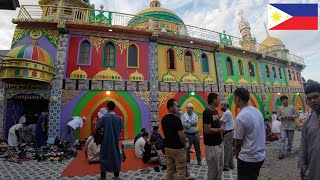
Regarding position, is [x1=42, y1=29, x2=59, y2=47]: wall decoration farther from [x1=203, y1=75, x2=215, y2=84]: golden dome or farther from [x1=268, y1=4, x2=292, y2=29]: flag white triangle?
[x1=268, y1=4, x2=292, y2=29]: flag white triangle

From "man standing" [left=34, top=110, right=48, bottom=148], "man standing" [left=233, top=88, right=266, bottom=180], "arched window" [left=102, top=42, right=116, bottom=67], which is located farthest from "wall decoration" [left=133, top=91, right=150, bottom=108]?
"man standing" [left=233, top=88, right=266, bottom=180]

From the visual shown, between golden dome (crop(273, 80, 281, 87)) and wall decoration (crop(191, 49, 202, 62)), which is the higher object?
wall decoration (crop(191, 49, 202, 62))

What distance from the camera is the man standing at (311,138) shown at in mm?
2000

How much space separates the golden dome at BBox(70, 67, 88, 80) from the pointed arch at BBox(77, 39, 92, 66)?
586 mm

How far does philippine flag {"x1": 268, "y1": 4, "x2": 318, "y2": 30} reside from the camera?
800 centimetres

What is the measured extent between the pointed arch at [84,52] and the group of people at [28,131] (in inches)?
146

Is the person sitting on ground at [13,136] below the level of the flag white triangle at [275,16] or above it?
below

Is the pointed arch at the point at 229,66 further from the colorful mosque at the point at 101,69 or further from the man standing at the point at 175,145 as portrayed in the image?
the man standing at the point at 175,145

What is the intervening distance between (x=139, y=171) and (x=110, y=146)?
1364 mm

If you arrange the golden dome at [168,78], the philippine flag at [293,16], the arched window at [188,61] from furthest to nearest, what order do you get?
the arched window at [188,61]
the golden dome at [168,78]
the philippine flag at [293,16]

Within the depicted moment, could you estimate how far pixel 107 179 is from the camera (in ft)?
14.9

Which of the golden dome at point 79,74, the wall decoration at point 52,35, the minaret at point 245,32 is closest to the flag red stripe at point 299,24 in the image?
the golden dome at point 79,74

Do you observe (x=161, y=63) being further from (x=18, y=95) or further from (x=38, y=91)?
(x=18, y=95)

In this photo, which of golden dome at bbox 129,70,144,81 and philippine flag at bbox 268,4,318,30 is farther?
golden dome at bbox 129,70,144,81
